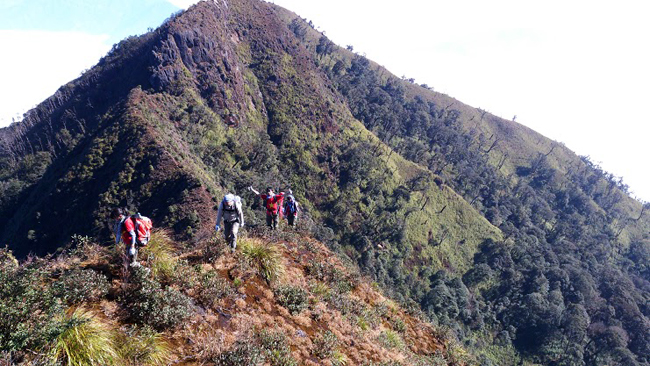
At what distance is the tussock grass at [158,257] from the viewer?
8038 millimetres

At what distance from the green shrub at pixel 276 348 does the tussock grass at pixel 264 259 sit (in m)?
2.54

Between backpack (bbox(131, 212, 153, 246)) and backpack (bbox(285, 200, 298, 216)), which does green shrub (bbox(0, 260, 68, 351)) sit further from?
backpack (bbox(285, 200, 298, 216))

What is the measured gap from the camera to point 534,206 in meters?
130

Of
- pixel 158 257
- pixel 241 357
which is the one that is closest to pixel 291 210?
pixel 158 257

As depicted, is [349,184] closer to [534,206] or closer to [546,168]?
[534,206]


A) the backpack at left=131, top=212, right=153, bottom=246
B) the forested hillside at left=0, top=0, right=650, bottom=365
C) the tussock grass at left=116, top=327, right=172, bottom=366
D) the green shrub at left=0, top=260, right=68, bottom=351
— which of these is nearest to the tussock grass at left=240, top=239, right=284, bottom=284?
the backpack at left=131, top=212, right=153, bottom=246

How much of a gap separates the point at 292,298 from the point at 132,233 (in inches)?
176

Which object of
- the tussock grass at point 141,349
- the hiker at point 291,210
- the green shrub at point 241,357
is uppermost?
the hiker at point 291,210

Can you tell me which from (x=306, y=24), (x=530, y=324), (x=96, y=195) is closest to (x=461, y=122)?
(x=306, y=24)

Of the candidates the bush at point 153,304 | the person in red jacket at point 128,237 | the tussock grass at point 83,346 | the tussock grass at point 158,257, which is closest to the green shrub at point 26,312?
the tussock grass at point 83,346

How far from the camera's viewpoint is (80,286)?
6465 millimetres

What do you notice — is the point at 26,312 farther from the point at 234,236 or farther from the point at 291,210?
the point at 291,210

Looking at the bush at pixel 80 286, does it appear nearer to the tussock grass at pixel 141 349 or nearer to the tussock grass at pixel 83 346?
the tussock grass at pixel 83 346

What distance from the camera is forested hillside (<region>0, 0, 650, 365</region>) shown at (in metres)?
51.2
